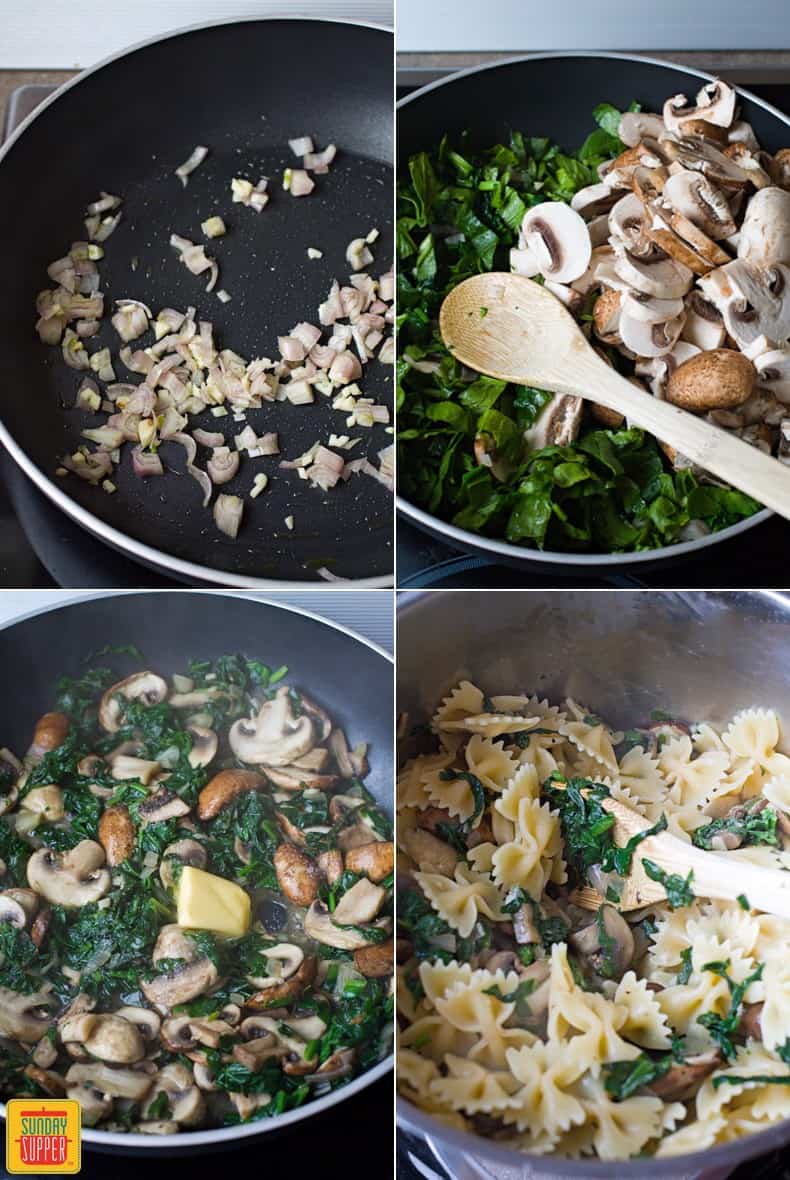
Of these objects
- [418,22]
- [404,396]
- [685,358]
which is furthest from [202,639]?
[418,22]

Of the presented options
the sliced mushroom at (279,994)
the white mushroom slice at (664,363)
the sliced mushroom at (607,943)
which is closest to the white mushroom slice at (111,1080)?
the sliced mushroom at (279,994)

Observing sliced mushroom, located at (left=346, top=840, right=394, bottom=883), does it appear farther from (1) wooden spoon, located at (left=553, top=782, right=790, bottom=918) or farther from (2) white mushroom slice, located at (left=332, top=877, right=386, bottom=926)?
(1) wooden spoon, located at (left=553, top=782, right=790, bottom=918)

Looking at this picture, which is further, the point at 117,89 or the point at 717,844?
the point at 117,89

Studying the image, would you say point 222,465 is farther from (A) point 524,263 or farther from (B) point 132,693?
(A) point 524,263

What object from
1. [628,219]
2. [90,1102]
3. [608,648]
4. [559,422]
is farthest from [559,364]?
[90,1102]

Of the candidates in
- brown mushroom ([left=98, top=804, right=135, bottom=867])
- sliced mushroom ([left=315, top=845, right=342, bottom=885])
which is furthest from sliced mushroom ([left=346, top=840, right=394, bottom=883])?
brown mushroom ([left=98, top=804, right=135, bottom=867])

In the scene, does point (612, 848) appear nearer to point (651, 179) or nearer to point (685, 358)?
point (685, 358)
